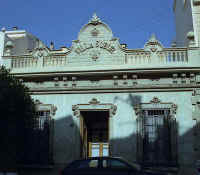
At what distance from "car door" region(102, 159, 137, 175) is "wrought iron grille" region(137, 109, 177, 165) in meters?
3.61

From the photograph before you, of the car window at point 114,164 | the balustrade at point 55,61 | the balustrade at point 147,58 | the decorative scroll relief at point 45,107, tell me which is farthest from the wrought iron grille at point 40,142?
the car window at point 114,164

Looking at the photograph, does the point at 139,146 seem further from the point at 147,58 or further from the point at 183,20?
the point at 183,20

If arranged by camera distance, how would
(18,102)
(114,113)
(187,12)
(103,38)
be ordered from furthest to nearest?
(187,12), (103,38), (114,113), (18,102)

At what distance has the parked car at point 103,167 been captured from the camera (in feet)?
31.4

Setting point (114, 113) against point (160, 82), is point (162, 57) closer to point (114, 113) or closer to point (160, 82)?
point (160, 82)

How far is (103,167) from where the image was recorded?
32.4 feet

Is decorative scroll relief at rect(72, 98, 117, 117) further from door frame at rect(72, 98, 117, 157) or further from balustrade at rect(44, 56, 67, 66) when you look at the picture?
balustrade at rect(44, 56, 67, 66)

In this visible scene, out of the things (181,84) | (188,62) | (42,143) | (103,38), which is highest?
(103,38)

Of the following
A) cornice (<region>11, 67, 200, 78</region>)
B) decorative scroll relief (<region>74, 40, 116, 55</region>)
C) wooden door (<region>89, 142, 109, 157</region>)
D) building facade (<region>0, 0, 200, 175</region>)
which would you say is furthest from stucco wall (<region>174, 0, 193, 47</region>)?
wooden door (<region>89, 142, 109, 157</region>)

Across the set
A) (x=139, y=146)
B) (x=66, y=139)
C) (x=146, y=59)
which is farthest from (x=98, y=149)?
(x=146, y=59)

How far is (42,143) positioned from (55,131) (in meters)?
0.84

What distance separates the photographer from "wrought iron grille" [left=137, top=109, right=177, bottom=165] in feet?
43.2

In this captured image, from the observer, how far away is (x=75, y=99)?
14.5 meters

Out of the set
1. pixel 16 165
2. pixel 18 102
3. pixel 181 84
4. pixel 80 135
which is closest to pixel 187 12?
pixel 181 84
